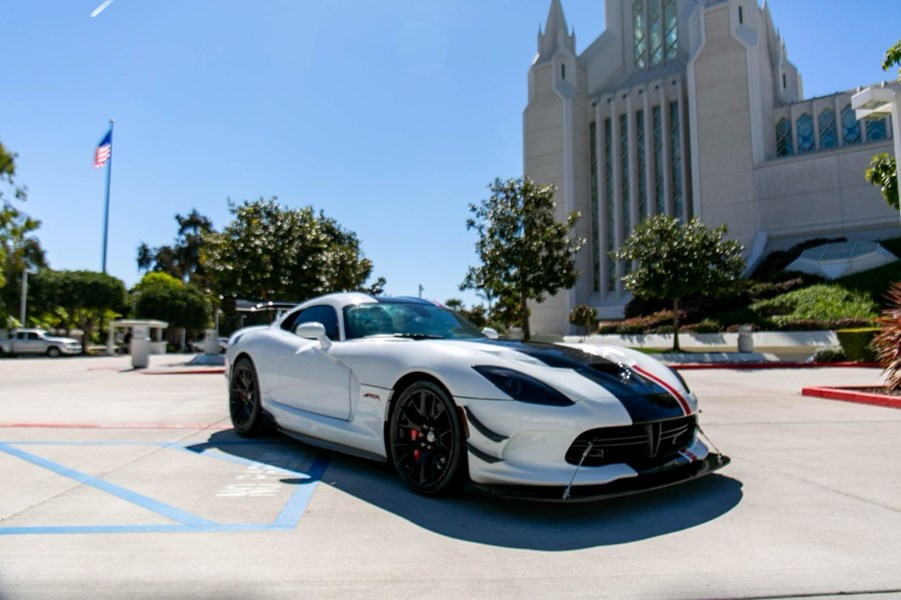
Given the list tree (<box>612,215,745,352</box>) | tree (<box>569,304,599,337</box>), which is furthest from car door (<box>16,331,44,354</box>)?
tree (<box>612,215,745,352</box>)

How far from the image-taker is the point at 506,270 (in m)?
26.6

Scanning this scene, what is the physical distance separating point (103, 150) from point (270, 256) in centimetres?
2694

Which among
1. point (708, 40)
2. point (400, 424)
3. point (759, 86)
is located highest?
point (708, 40)

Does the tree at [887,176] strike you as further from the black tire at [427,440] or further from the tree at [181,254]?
the tree at [181,254]

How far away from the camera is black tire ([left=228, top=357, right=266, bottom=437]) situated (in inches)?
232

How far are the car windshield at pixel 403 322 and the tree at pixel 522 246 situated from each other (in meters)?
21.2

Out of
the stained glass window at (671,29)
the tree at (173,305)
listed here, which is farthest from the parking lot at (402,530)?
the tree at (173,305)

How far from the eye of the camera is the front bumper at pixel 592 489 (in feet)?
10.4

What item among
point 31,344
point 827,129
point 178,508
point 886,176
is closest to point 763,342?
point 886,176

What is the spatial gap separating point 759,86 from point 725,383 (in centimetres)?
3292

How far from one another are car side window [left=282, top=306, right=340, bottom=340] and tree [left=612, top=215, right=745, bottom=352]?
19.7 m

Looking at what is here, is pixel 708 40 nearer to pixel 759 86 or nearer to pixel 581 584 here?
pixel 759 86

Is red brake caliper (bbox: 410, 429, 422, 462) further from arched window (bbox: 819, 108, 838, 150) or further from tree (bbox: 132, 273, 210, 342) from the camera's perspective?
tree (bbox: 132, 273, 210, 342)

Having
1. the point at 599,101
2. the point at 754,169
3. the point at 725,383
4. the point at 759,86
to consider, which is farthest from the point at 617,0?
the point at 725,383
